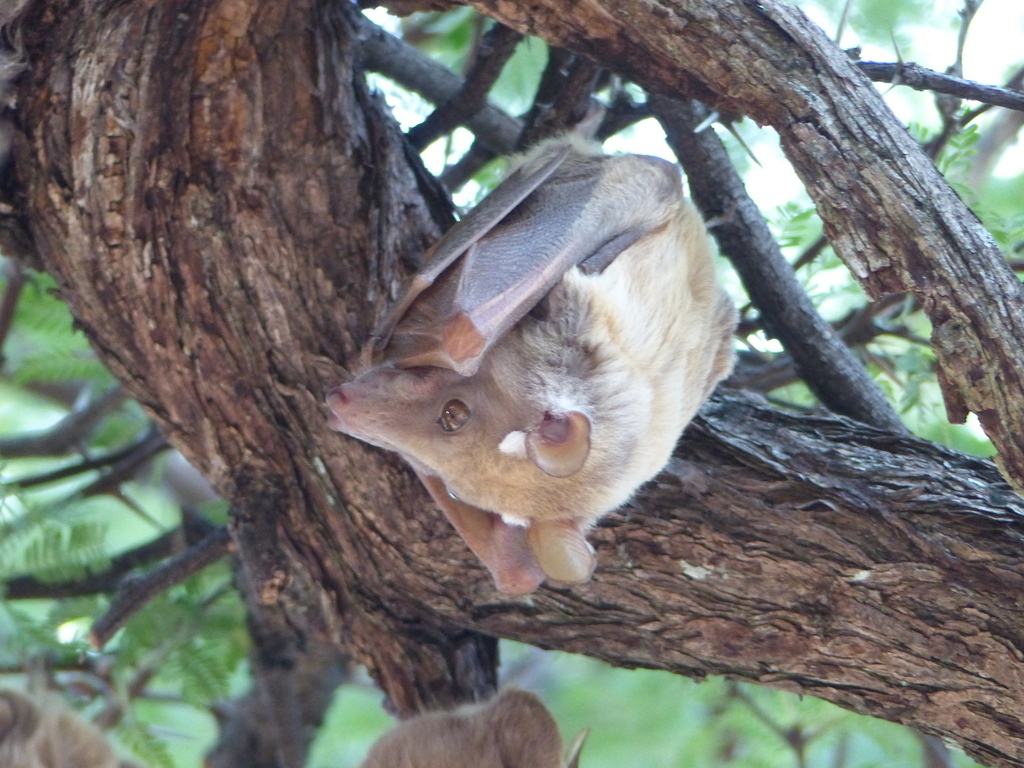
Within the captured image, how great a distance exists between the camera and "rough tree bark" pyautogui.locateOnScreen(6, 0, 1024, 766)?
2881 millimetres

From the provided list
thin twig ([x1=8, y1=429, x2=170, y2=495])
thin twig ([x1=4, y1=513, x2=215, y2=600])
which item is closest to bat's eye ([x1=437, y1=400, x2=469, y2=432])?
thin twig ([x1=4, y1=513, x2=215, y2=600])

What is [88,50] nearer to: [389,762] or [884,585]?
[389,762]

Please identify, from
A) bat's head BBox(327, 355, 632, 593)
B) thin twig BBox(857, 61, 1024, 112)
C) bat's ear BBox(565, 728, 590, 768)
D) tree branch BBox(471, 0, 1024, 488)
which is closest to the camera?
tree branch BBox(471, 0, 1024, 488)

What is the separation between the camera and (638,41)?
301 cm

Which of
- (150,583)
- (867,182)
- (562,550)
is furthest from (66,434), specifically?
(867,182)

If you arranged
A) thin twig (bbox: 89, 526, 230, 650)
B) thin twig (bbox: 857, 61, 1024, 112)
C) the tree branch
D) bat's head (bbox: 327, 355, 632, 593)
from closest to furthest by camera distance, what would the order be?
the tree branch < bat's head (bbox: 327, 355, 632, 593) < thin twig (bbox: 857, 61, 1024, 112) < thin twig (bbox: 89, 526, 230, 650)

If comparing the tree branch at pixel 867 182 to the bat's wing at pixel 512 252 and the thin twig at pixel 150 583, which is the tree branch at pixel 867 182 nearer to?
the bat's wing at pixel 512 252

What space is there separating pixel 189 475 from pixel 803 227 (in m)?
4.08

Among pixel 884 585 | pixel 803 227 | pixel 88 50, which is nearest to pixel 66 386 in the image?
pixel 88 50

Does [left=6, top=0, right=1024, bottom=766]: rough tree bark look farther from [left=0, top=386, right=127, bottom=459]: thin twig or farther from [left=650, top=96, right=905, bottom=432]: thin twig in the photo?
[left=0, top=386, right=127, bottom=459]: thin twig

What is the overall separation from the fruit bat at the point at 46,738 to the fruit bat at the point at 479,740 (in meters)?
1.01

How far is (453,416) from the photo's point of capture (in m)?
2.97

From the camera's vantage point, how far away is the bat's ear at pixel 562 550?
2871 millimetres

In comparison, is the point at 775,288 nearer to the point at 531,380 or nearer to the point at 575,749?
the point at 531,380
